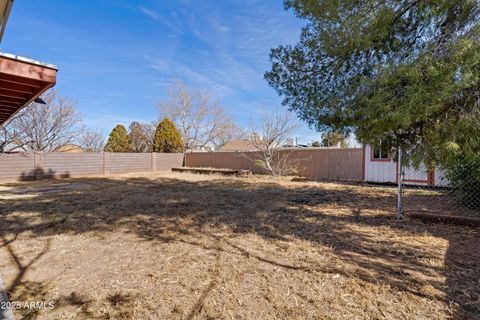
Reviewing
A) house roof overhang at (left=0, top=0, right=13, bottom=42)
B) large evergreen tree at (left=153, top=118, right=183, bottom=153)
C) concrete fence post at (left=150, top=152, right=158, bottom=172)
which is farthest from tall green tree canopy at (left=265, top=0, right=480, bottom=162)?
large evergreen tree at (left=153, top=118, right=183, bottom=153)

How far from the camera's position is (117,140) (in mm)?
20906

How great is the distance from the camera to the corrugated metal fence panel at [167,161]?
17234 mm

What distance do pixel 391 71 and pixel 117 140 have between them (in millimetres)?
20755

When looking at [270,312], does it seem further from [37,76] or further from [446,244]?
[37,76]

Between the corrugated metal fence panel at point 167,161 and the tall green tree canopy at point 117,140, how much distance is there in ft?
18.4

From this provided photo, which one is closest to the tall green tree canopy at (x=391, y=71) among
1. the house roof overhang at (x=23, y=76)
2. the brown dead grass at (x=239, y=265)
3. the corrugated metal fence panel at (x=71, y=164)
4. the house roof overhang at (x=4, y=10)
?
the brown dead grass at (x=239, y=265)

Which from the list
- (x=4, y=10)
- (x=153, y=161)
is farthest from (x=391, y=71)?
(x=153, y=161)

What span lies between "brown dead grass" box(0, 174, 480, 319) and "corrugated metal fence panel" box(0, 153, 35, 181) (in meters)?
8.32

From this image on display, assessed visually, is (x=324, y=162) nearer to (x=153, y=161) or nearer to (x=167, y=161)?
(x=167, y=161)

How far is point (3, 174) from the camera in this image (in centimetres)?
1120

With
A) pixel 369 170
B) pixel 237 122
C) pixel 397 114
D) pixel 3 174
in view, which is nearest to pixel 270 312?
pixel 397 114

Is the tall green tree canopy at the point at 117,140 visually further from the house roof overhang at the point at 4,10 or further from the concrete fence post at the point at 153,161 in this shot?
the house roof overhang at the point at 4,10

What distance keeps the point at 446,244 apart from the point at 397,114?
68.3 inches

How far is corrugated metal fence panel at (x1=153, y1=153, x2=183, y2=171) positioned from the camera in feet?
56.5
